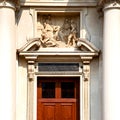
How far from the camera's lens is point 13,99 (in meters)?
12.9

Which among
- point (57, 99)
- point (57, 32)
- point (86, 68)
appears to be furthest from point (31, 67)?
point (86, 68)

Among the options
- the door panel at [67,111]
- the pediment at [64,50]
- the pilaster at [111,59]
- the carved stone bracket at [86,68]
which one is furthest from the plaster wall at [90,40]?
the pilaster at [111,59]

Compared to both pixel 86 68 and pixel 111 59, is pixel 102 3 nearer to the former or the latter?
pixel 111 59

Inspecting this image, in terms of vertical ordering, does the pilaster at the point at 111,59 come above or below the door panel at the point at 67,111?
above

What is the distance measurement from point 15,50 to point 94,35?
208 cm

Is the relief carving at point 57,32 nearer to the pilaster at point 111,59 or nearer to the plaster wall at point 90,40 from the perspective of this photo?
the plaster wall at point 90,40

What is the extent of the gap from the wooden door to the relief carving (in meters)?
0.92

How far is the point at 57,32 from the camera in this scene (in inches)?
555

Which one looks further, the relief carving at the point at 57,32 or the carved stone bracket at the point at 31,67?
the relief carving at the point at 57,32

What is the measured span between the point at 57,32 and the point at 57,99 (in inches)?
67.9

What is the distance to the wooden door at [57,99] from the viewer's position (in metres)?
13.9

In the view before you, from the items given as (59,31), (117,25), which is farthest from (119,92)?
(59,31)

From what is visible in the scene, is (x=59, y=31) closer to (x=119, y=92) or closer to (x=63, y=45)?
(x=63, y=45)

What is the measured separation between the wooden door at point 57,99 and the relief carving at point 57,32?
0.92 metres
